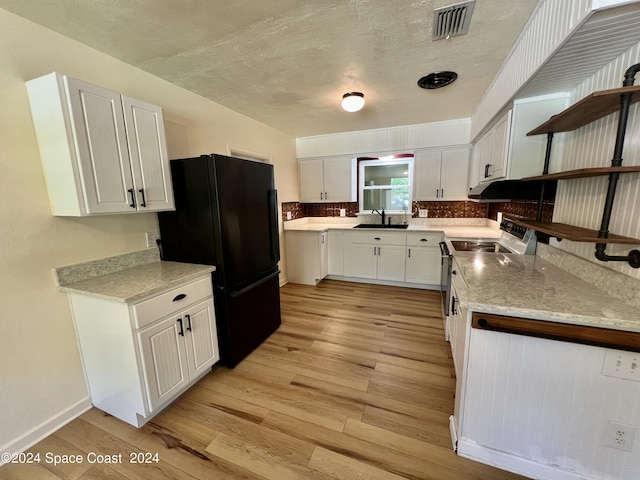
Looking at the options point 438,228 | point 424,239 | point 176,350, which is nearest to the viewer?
point 176,350

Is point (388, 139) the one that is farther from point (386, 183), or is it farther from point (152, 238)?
point (152, 238)

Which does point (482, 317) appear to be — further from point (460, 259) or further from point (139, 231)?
point (139, 231)

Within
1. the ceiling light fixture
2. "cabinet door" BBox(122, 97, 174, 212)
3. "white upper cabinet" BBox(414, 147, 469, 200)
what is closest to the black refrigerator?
"cabinet door" BBox(122, 97, 174, 212)

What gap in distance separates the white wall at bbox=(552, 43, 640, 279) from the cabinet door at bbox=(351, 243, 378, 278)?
2.30 metres

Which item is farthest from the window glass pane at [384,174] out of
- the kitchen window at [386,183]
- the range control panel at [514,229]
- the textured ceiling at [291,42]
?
the range control panel at [514,229]

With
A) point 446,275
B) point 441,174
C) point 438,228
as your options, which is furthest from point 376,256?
point 441,174

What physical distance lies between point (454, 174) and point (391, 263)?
1595mm

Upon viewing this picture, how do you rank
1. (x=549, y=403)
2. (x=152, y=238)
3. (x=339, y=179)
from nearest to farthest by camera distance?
(x=549, y=403), (x=152, y=238), (x=339, y=179)

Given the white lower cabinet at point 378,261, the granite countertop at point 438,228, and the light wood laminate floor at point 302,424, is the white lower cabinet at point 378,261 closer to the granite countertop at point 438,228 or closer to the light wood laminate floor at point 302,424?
the granite countertop at point 438,228

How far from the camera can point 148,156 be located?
5.97 ft

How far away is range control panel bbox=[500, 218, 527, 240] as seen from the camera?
225 centimetres

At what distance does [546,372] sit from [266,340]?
213cm

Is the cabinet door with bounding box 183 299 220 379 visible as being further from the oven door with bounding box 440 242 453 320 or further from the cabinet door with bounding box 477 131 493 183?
the cabinet door with bounding box 477 131 493 183

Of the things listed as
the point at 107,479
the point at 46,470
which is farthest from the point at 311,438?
the point at 46,470
